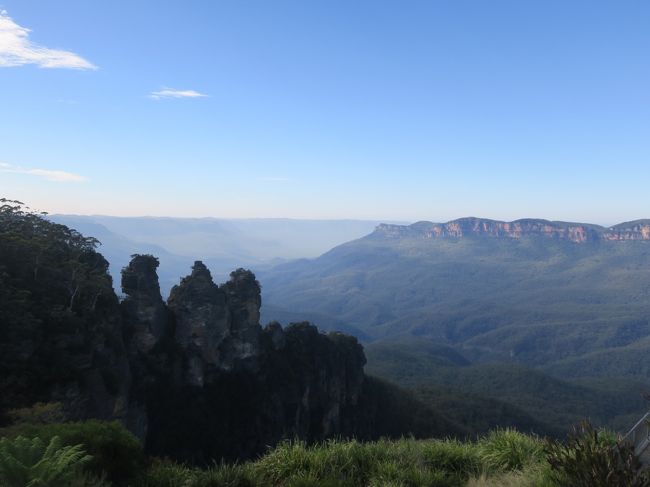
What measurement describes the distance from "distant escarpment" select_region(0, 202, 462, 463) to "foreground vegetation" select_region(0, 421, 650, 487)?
74.4 ft

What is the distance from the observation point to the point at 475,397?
111m

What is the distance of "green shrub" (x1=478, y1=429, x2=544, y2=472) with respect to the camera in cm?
1247

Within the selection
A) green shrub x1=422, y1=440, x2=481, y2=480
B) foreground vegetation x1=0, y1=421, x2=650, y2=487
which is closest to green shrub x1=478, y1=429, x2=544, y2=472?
foreground vegetation x1=0, y1=421, x2=650, y2=487

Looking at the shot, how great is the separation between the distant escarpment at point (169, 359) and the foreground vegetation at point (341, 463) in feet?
74.4

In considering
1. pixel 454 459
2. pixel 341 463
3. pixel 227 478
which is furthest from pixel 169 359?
pixel 454 459

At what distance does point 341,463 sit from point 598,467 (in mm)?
5919

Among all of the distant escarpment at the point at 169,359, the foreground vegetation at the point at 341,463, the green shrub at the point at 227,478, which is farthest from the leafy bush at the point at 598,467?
the distant escarpment at the point at 169,359

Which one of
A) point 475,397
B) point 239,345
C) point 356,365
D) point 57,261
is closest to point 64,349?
point 57,261

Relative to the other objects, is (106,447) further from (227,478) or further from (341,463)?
(341,463)

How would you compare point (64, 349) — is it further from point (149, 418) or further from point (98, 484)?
point (98, 484)

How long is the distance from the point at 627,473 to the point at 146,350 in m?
51.6

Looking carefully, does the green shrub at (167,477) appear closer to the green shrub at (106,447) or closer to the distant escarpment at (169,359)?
the green shrub at (106,447)

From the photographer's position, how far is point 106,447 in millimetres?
12477

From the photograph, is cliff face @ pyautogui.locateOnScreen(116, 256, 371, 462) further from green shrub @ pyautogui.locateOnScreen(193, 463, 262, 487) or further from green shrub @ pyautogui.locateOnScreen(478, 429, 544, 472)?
green shrub @ pyautogui.locateOnScreen(193, 463, 262, 487)
